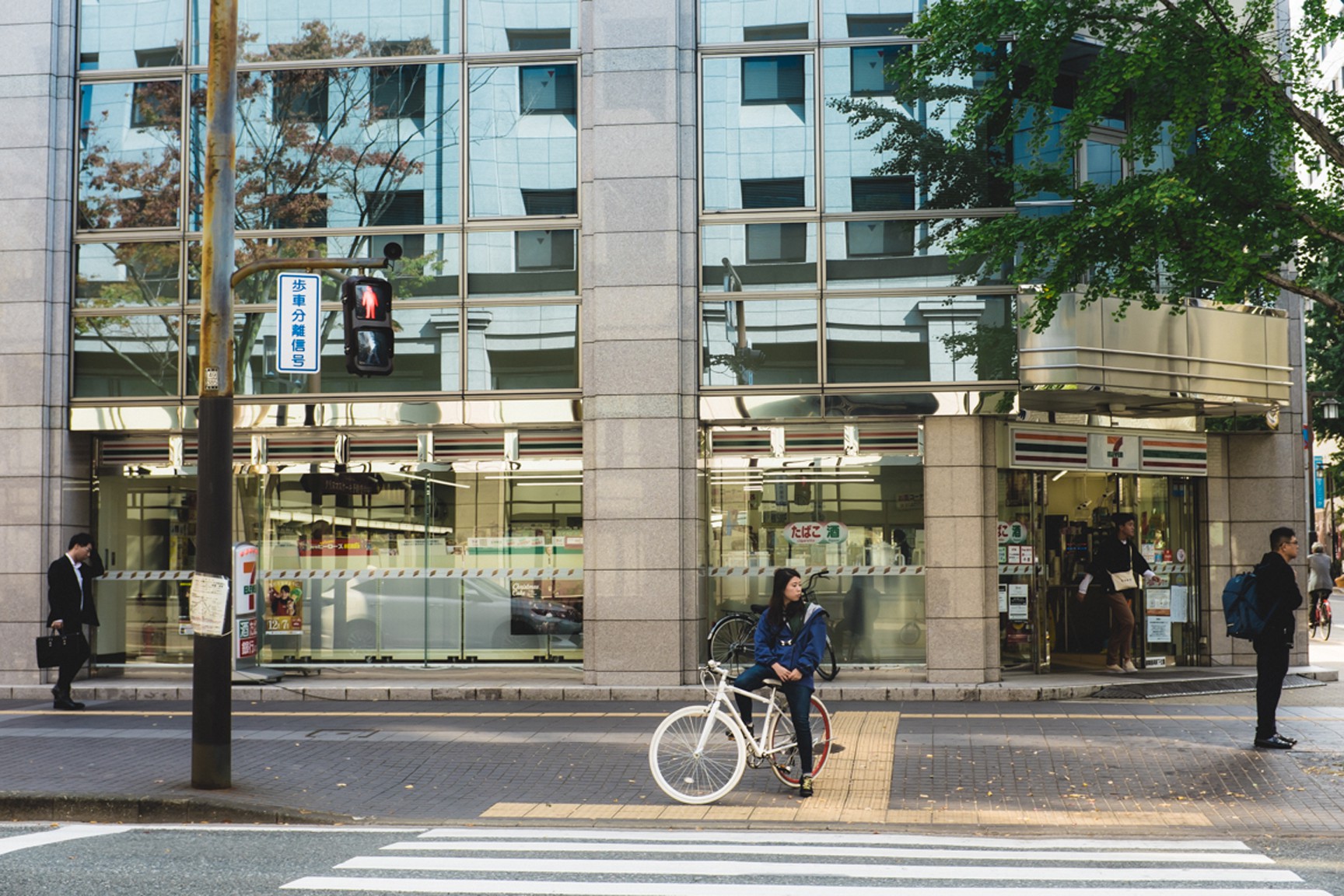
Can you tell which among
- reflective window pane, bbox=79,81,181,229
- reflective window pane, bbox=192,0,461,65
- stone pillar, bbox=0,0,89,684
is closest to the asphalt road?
stone pillar, bbox=0,0,89,684

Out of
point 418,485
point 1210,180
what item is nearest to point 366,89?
point 418,485

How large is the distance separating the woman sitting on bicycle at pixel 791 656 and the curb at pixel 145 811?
3131 millimetres

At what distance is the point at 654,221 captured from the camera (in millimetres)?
16281

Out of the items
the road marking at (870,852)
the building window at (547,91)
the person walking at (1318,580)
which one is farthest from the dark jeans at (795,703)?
the person walking at (1318,580)

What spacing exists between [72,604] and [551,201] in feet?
23.3

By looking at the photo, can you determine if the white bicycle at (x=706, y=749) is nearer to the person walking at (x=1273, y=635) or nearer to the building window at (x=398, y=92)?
the person walking at (x=1273, y=635)

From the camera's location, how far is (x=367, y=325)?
1145 cm

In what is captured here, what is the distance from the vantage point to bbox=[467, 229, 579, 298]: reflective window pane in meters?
16.6

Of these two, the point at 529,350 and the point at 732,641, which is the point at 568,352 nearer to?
the point at 529,350

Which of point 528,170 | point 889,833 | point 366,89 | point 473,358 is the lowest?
point 889,833

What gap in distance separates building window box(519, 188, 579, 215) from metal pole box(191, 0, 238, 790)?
236 inches

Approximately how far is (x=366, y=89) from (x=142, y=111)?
2.85 metres

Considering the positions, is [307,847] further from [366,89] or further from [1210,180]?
[366,89]

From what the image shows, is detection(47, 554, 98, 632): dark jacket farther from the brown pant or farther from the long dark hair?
the brown pant
